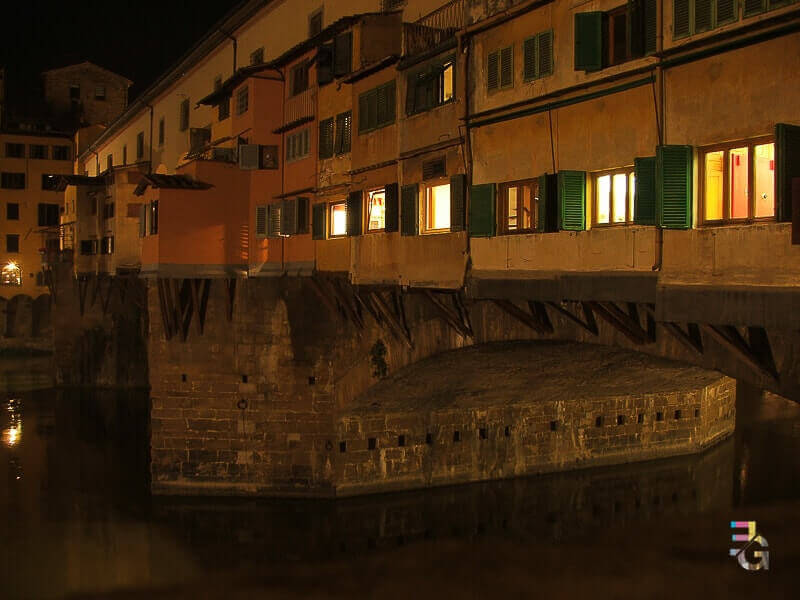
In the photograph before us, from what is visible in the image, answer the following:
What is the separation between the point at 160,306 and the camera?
21.8 metres

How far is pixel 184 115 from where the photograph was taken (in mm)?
34156

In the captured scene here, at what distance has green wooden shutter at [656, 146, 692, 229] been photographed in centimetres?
981

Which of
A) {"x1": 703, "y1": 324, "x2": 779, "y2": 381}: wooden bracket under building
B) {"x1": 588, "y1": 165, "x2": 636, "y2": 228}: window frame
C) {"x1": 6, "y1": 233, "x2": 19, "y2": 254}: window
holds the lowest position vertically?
{"x1": 703, "y1": 324, "x2": 779, "y2": 381}: wooden bracket under building

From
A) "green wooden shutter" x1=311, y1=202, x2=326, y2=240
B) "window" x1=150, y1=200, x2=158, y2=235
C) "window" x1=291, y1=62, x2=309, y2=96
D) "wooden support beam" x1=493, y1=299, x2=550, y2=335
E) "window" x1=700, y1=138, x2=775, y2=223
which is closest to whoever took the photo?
"window" x1=700, y1=138, x2=775, y2=223

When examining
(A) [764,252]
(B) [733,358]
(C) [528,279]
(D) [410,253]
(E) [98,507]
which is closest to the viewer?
(A) [764,252]

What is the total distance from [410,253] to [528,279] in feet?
11.9

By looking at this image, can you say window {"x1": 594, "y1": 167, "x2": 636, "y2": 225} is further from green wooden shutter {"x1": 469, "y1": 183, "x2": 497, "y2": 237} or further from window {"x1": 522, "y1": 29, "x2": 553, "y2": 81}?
green wooden shutter {"x1": 469, "y1": 183, "x2": 497, "y2": 237}

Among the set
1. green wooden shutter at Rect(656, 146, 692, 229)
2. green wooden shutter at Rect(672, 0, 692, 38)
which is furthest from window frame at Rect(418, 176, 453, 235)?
green wooden shutter at Rect(672, 0, 692, 38)

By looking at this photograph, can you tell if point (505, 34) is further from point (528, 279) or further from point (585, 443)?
point (585, 443)

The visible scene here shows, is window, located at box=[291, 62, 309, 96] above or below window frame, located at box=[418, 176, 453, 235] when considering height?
above

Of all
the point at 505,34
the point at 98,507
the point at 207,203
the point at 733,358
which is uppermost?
the point at 505,34

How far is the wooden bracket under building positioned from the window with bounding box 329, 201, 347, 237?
1040 cm

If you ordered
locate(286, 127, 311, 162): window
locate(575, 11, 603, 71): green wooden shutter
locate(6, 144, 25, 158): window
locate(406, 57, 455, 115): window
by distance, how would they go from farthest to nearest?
1. locate(6, 144, 25, 158): window
2. locate(286, 127, 311, 162): window
3. locate(406, 57, 455, 115): window
4. locate(575, 11, 603, 71): green wooden shutter

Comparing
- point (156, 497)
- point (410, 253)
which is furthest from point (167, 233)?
point (410, 253)
